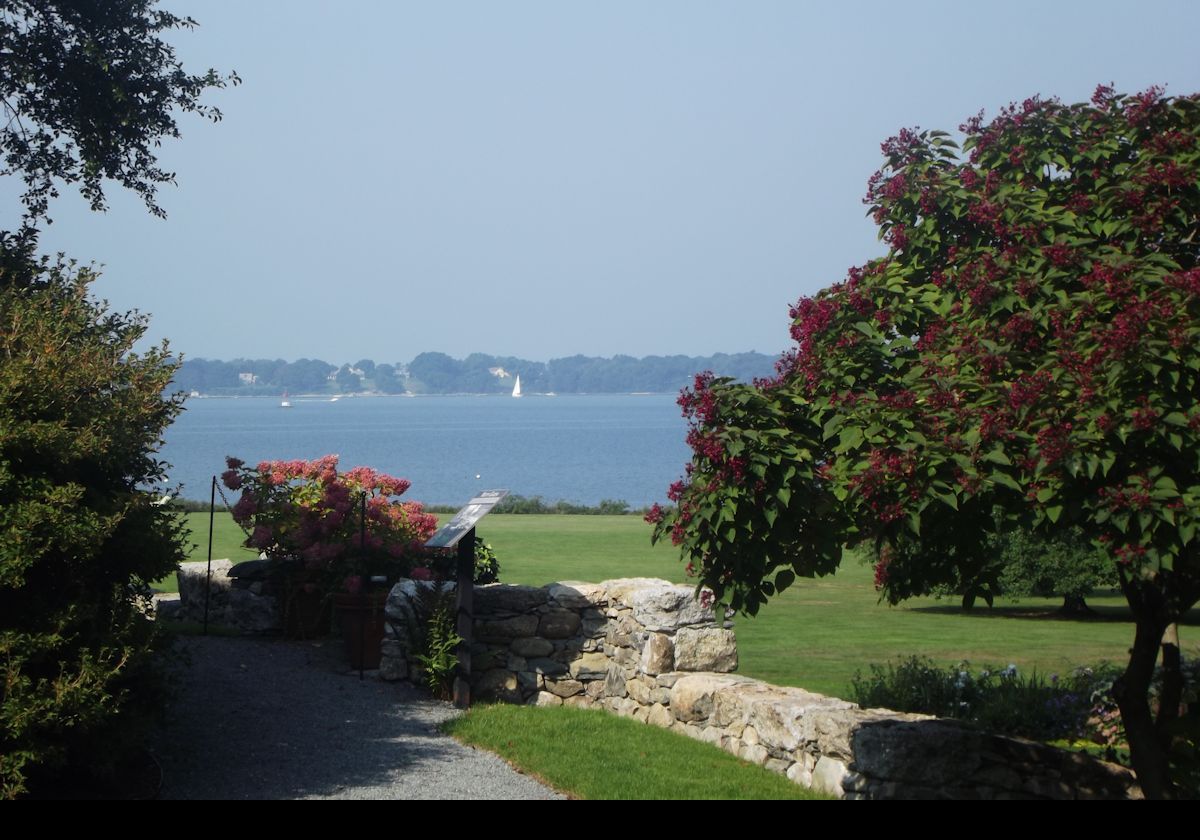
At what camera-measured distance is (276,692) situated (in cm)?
1138

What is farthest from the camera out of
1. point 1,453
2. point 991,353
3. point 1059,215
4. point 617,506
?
point 617,506

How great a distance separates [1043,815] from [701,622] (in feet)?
23.0

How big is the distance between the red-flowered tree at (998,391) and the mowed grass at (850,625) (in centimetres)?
331

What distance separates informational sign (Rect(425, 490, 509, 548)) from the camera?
430 inches

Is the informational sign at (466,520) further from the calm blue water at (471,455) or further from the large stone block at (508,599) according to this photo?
the calm blue water at (471,455)

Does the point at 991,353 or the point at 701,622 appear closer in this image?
the point at 991,353

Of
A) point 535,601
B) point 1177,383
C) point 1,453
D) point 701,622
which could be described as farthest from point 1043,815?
point 535,601

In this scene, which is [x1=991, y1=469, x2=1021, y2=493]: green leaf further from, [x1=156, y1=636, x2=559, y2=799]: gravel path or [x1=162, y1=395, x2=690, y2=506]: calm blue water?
[x1=162, y1=395, x2=690, y2=506]: calm blue water

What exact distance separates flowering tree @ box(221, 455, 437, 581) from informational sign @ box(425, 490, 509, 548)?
2.24 m

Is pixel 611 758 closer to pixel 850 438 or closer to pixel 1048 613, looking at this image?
pixel 850 438

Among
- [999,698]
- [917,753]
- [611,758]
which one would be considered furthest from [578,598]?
[917,753]

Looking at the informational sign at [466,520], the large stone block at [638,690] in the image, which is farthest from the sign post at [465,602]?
the large stone block at [638,690]

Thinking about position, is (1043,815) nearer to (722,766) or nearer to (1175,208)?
(1175,208)

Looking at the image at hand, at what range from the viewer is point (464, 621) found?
11844mm
